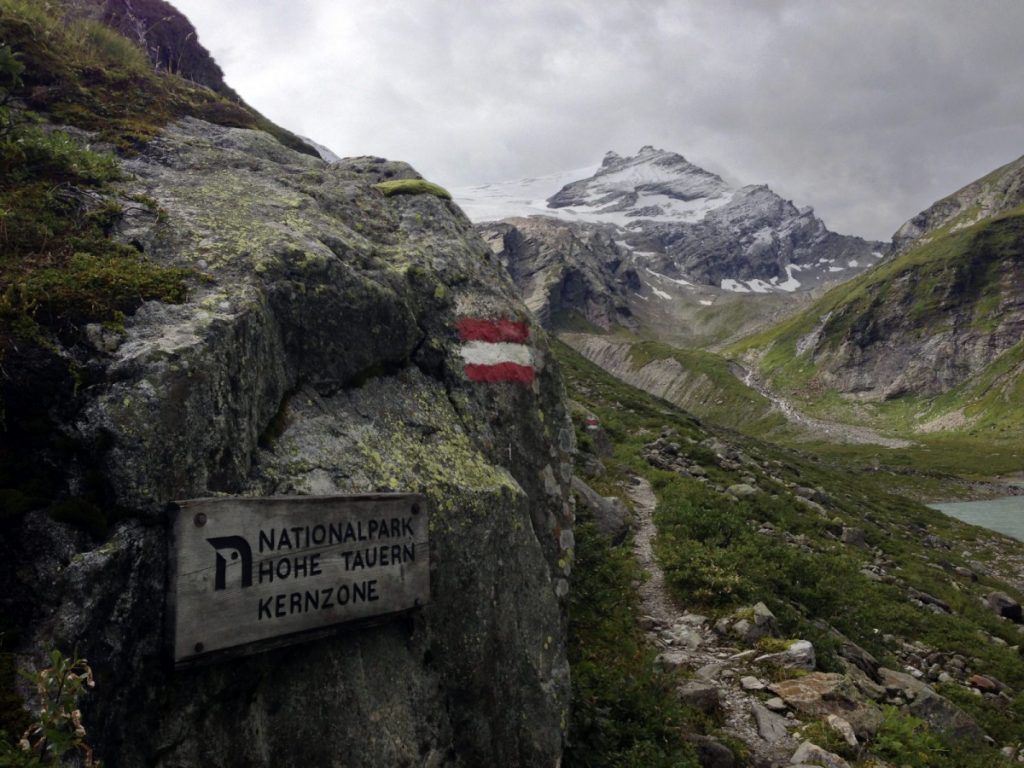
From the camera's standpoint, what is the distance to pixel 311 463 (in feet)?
20.3

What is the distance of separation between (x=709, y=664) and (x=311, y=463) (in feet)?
29.1

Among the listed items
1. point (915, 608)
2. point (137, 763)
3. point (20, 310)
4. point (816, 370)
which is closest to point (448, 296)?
point (20, 310)

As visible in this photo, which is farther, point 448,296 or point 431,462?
point 448,296

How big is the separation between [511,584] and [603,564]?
6.97 m

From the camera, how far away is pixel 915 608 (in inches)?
736

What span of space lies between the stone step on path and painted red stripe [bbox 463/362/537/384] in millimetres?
5836

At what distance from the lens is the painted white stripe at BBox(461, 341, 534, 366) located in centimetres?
895

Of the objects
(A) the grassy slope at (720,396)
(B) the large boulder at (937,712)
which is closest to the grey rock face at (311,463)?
(B) the large boulder at (937,712)

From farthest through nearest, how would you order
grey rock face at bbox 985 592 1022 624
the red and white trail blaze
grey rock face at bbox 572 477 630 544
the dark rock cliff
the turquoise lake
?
1. the dark rock cliff
2. the turquoise lake
3. grey rock face at bbox 985 592 1022 624
4. grey rock face at bbox 572 477 630 544
5. the red and white trail blaze

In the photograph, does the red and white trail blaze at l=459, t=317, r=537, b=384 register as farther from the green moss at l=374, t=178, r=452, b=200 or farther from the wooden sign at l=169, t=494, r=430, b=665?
the green moss at l=374, t=178, r=452, b=200

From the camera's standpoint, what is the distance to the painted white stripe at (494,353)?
352 inches

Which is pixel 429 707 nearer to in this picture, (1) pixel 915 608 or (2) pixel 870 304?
(1) pixel 915 608

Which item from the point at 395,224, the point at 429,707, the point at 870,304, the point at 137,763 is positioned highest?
the point at 870,304

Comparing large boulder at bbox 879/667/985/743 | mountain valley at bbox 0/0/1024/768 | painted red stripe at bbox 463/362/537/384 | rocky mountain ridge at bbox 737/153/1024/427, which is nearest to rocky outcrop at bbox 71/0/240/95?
mountain valley at bbox 0/0/1024/768
